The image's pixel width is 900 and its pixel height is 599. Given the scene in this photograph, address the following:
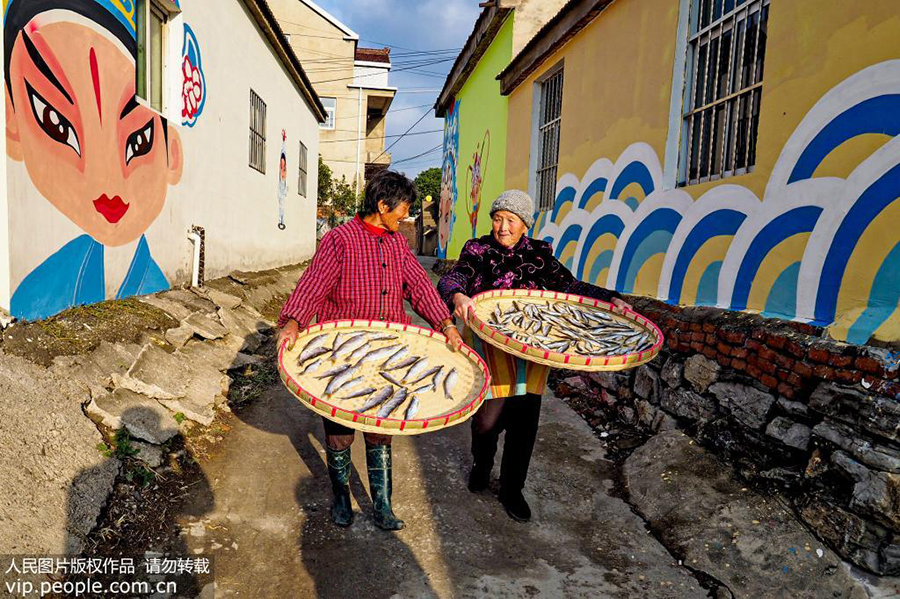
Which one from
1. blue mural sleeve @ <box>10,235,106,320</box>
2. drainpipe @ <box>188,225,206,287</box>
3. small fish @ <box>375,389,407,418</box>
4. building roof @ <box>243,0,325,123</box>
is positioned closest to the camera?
small fish @ <box>375,389,407,418</box>

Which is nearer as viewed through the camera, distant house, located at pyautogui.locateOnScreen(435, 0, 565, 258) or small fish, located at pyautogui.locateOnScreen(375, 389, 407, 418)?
small fish, located at pyautogui.locateOnScreen(375, 389, 407, 418)

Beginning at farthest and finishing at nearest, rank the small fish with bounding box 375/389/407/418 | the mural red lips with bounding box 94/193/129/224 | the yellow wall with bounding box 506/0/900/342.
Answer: the mural red lips with bounding box 94/193/129/224 → the yellow wall with bounding box 506/0/900/342 → the small fish with bounding box 375/389/407/418

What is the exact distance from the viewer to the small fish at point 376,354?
284 centimetres

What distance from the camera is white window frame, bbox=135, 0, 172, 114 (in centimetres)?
579

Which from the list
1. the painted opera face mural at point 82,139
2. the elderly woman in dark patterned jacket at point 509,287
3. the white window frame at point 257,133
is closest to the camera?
the elderly woman in dark patterned jacket at point 509,287

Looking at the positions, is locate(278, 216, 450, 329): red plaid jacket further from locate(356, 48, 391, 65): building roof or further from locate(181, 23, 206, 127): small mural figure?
locate(356, 48, 391, 65): building roof

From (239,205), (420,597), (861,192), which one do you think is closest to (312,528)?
(420,597)

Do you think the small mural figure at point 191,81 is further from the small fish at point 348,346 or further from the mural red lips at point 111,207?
the small fish at point 348,346

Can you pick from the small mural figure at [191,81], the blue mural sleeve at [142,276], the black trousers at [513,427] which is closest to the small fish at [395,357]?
the black trousers at [513,427]

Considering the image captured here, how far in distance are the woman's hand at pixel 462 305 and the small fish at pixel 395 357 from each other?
410 millimetres

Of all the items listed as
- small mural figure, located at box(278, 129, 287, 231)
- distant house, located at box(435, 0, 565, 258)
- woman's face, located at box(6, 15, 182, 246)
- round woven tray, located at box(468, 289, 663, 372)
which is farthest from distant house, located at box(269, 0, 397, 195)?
round woven tray, located at box(468, 289, 663, 372)

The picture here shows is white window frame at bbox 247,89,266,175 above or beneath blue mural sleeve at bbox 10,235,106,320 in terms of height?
above

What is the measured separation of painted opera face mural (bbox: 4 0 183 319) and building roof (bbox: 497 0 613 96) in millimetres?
4960

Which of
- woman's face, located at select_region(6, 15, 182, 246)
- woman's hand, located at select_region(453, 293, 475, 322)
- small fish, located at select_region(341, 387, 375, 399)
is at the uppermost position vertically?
woman's face, located at select_region(6, 15, 182, 246)
